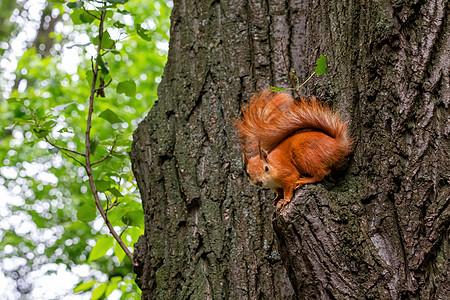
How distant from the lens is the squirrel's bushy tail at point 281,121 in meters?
1.40

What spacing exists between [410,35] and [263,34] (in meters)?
0.78

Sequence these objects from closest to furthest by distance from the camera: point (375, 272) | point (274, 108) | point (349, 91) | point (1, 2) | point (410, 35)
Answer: point (375, 272)
point (410, 35)
point (349, 91)
point (274, 108)
point (1, 2)

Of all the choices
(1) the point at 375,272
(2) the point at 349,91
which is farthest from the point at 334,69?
(1) the point at 375,272

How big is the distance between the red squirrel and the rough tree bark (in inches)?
2.2

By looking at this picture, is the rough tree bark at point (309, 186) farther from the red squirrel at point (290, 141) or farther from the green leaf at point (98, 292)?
the green leaf at point (98, 292)

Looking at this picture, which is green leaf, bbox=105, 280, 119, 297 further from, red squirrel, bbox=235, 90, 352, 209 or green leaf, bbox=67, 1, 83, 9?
green leaf, bbox=67, 1, 83, 9

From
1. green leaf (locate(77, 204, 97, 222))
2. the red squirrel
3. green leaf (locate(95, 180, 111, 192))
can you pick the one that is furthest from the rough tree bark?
green leaf (locate(77, 204, 97, 222))

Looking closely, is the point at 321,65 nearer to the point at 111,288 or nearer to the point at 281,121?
the point at 281,121

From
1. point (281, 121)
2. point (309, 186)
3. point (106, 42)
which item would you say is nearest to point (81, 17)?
point (106, 42)

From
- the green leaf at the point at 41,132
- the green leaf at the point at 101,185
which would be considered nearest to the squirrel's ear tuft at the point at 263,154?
the green leaf at the point at 101,185

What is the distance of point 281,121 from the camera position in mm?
1492

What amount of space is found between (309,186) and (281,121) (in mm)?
299

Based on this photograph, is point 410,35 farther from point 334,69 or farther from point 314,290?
point 314,290

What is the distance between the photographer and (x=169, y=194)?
6.29 feet
